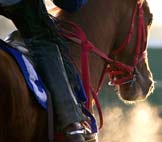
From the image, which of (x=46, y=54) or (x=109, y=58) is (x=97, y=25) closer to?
(x=109, y=58)

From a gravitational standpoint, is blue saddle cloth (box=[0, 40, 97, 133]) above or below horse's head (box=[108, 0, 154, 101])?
above

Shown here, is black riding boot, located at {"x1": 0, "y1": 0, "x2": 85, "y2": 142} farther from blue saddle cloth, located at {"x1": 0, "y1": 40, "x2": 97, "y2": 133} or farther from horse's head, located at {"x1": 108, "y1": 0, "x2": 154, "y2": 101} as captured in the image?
horse's head, located at {"x1": 108, "y1": 0, "x2": 154, "y2": 101}

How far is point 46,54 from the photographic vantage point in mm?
3949

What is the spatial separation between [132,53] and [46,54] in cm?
129

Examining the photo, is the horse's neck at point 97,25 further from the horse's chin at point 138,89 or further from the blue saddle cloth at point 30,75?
the blue saddle cloth at point 30,75

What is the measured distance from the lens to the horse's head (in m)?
4.96

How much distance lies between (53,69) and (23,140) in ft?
1.68

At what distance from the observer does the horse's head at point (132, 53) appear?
4.96 meters

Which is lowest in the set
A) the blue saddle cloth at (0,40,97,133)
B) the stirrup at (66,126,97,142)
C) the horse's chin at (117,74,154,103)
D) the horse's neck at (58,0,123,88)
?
the horse's chin at (117,74,154,103)

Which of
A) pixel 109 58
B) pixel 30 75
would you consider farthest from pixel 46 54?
pixel 109 58

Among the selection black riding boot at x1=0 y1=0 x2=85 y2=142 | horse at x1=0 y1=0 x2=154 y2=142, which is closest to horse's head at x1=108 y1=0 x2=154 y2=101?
horse at x1=0 y1=0 x2=154 y2=142

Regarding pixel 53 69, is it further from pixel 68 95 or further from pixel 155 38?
pixel 155 38

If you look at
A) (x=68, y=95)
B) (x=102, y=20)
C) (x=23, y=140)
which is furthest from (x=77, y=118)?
(x=102, y=20)

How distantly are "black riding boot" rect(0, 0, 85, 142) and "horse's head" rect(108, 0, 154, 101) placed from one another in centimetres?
102
